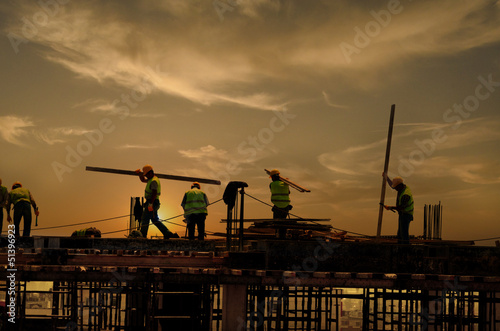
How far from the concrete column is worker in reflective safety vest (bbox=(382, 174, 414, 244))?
545 centimetres

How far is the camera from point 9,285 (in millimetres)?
15805

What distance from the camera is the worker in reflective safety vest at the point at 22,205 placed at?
21953mm

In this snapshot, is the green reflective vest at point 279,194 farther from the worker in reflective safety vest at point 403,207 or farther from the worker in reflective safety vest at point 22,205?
the worker in reflective safety vest at point 22,205

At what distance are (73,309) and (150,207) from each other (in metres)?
4.15

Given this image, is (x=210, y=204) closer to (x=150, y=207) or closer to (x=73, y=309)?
(x=150, y=207)

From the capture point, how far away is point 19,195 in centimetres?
2219

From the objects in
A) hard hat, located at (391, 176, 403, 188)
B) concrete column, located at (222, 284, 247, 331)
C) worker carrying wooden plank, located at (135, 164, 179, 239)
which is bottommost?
concrete column, located at (222, 284, 247, 331)

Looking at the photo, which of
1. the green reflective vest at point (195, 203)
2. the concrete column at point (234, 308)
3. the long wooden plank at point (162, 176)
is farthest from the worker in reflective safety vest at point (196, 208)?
the long wooden plank at point (162, 176)

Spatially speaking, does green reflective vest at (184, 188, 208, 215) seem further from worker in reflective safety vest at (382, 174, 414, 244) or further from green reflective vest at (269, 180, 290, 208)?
A: worker in reflective safety vest at (382, 174, 414, 244)

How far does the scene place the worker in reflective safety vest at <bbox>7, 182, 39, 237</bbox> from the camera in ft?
72.0

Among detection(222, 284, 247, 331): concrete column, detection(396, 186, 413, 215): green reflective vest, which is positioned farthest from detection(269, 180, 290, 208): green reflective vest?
detection(222, 284, 247, 331): concrete column

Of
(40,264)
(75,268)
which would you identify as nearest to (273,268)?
(75,268)

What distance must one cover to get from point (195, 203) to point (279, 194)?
114 inches

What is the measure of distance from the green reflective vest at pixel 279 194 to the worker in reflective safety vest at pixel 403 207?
357 centimetres
